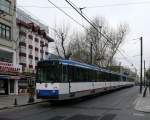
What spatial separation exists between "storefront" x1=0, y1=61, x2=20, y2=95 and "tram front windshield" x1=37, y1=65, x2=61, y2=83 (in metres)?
13.1

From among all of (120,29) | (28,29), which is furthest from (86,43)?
(28,29)

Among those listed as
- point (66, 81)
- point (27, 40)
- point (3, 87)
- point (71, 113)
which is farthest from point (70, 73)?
point (27, 40)

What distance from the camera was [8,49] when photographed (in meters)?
40.2

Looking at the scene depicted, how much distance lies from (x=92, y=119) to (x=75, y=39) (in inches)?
2289

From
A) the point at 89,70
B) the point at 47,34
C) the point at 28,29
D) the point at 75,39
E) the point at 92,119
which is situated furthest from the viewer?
the point at 47,34

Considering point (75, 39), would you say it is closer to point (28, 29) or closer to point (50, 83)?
point (28, 29)

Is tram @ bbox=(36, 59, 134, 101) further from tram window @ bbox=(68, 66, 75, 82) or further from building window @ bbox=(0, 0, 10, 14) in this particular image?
building window @ bbox=(0, 0, 10, 14)

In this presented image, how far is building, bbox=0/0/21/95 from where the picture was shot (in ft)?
126

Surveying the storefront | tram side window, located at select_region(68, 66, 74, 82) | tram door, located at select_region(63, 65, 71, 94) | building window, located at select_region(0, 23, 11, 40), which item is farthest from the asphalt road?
building window, located at select_region(0, 23, 11, 40)

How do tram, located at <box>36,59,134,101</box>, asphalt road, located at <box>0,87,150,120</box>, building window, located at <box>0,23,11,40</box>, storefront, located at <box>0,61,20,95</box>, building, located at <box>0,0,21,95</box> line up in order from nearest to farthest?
asphalt road, located at <box>0,87,150,120</box> → tram, located at <box>36,59,134,101</box> → storefront, located at <box>0,61,20,95</box> → building, located at <box>0,0,21,95</box> → building window, located at <box>0,23,11,40</box>

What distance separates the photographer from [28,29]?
228 feet

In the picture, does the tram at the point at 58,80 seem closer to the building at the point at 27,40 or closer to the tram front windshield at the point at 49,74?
the tram front windshield at the point at 49,74

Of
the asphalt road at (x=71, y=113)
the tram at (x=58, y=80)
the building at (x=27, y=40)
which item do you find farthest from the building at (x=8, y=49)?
the building at (x=27, y=40)

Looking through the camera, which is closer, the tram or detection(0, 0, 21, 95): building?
the tram
